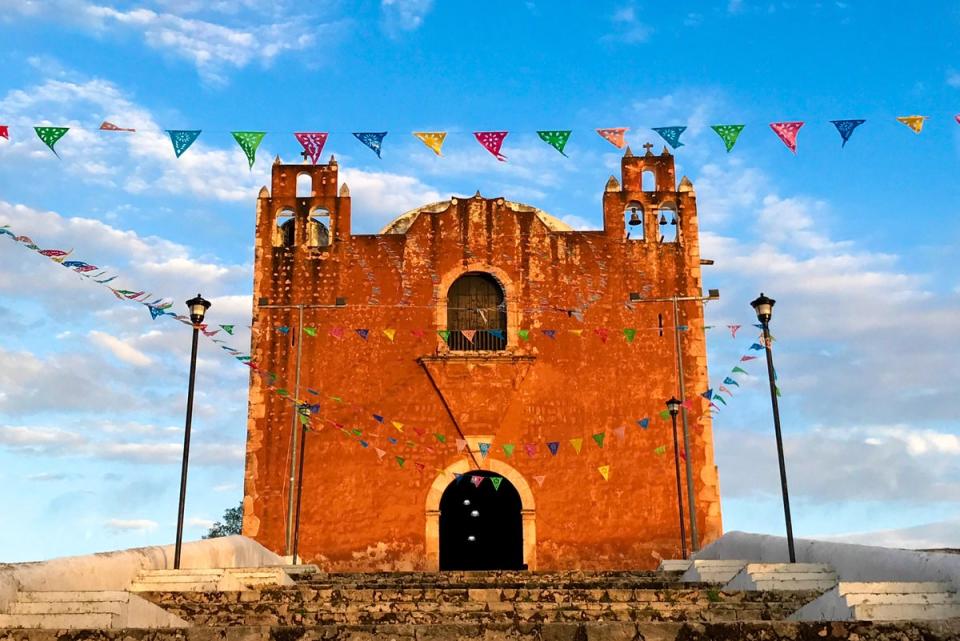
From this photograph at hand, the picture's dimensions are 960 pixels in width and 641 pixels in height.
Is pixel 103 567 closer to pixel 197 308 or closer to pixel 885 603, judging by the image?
pixel 197 308

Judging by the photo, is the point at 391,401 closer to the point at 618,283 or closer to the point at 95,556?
the point at 618,283

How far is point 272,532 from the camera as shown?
1653 cm

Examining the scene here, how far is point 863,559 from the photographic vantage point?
7.95 meters

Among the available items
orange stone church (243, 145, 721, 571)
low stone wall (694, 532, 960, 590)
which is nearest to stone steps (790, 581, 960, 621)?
low stone wall (694, 532, 960, 590)

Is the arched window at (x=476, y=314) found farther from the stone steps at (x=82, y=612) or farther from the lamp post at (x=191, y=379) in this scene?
the stone steps at (x=82, y=612)

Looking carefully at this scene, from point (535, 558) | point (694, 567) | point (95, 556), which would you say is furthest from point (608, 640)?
point (535, 558)

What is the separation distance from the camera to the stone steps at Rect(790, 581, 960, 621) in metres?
5.76

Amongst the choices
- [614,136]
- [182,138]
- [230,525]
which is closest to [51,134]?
[182,138]

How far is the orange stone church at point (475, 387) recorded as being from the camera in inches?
649

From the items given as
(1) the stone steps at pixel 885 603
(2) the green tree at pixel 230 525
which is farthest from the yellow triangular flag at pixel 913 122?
(2) the green tree at pixel 230 525

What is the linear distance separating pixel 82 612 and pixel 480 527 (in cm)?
1308

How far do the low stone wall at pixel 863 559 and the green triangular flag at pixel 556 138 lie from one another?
615cm

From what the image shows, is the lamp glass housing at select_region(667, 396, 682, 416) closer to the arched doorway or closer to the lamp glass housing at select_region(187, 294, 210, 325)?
the arched doorway

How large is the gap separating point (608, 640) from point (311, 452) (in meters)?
12.5
